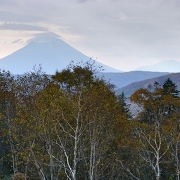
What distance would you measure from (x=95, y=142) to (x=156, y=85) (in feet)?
88.8

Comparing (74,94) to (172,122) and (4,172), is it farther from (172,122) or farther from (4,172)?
(4,172)

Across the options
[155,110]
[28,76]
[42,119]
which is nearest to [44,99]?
[42,119]

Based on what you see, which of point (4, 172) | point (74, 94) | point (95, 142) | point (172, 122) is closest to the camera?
point (95, 142)

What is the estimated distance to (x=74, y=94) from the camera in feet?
77.3

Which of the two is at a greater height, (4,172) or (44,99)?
(44,99)

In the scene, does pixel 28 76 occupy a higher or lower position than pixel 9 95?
higher

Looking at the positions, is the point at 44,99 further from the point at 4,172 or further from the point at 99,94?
the point at 4,172

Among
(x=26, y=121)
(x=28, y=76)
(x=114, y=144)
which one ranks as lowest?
(x=114, y=144)

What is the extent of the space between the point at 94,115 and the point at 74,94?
3.11m

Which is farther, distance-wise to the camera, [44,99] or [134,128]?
[134,128]

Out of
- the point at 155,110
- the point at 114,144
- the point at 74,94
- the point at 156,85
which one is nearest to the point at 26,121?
the point at 74,94

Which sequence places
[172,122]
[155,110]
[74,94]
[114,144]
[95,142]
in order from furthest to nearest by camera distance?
1. [155,110]
2. [172,122]
3. [114,144]
4. [74,94]
5. [95,142]

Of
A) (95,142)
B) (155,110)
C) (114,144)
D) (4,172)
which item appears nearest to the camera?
(95,142)

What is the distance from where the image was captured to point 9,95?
25.1 metres
